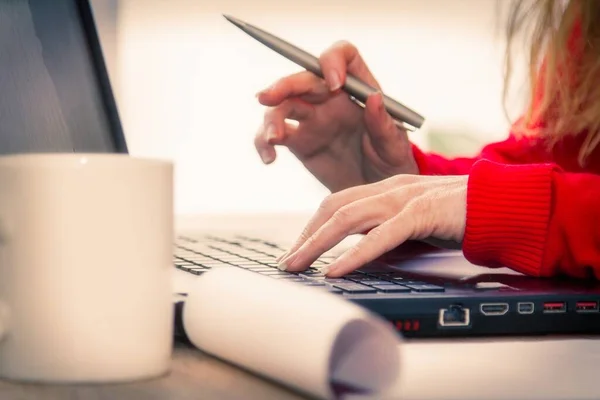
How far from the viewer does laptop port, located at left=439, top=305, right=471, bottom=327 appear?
20.6 inches

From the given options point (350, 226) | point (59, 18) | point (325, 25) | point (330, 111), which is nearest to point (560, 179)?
point (350, 226)

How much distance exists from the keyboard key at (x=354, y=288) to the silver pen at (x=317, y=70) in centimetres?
34

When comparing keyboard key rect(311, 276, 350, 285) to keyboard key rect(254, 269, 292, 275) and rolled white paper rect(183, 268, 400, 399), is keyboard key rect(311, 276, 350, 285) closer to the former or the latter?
keyboard key rect(254, 269, 292, 275)

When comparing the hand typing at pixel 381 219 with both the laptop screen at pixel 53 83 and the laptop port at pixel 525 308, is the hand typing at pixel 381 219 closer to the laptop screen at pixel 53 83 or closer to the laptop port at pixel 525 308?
the laptop port at pixel 525 308

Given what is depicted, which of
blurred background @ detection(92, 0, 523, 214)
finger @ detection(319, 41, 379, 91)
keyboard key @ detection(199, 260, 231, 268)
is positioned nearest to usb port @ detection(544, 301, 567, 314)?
keyboard key @ detection(199, 260, 231, 268)

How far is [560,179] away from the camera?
68cm

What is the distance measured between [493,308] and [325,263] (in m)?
0.19

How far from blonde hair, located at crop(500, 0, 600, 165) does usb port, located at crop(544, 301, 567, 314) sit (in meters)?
0.31

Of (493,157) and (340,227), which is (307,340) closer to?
(340,227)

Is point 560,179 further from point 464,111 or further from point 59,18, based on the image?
point 464,111

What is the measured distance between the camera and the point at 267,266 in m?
0.67

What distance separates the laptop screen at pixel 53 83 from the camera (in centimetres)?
79

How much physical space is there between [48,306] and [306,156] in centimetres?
57

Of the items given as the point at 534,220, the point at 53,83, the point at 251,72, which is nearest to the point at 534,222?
the point at 534,220
